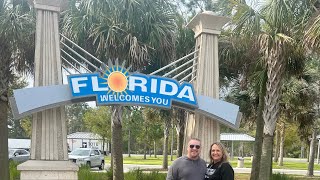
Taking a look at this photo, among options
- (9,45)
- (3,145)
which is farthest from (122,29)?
(3,145)

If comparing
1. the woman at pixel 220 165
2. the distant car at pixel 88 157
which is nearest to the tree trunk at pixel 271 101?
the woman at pixel 220 165

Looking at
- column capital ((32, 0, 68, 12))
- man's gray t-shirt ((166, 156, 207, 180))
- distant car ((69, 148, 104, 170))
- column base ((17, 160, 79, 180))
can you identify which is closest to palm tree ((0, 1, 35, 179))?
column capital ((32, 0, 68, 12))

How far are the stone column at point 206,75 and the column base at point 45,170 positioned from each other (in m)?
2.67

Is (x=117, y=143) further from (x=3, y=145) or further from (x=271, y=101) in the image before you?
(x=271, y=101)

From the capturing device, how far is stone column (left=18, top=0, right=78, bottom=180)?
8375 millimetres

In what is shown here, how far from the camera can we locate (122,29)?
464 inches

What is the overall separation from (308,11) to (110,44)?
538cm

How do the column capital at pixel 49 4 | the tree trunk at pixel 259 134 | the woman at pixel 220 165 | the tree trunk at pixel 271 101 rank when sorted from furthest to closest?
1. the tree trunk at pixel 259 134
2. the tree trunk at pixel 271 101
3. the column capital at pixel 49 4
4. the woman at pixel 220 165

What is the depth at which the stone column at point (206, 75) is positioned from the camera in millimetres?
9289

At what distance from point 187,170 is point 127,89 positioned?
4059 mm

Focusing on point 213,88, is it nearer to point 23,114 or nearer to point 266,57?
point 266,57

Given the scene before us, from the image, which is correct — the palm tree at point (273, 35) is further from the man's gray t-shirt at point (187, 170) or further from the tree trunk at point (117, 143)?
the man's gray t-shirt at point (187, 170)

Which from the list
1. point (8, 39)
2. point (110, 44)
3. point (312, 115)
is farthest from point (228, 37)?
point (312, 115)

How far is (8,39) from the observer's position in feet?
35.7
